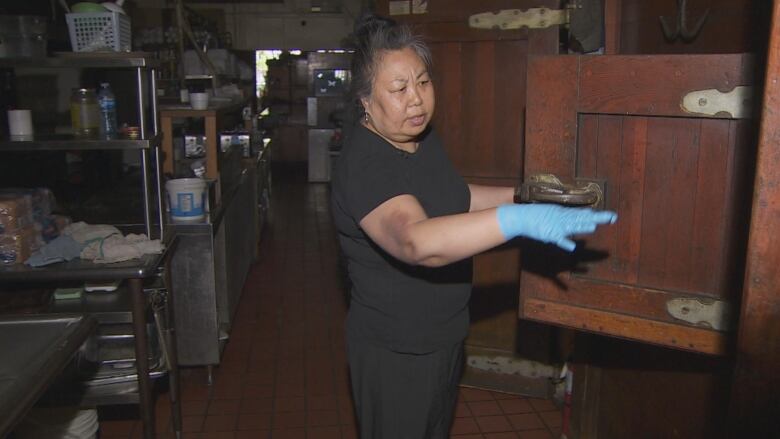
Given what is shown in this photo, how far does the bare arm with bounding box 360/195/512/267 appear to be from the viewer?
4.73 ft

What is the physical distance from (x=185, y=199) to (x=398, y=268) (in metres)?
1.85

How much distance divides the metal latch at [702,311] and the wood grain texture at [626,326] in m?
0.02

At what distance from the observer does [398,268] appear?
74.5 inches

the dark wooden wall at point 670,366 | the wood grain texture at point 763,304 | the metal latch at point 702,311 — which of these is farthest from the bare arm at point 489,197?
the wood grain texture at point 763,304

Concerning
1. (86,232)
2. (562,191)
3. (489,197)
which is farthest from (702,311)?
(86,232)

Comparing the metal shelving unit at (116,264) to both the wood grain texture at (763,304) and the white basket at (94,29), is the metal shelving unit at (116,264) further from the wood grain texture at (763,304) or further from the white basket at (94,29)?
the wood grain texture at (763,304)

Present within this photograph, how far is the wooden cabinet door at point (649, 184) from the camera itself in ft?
4.98

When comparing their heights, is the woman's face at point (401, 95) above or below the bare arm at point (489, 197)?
above

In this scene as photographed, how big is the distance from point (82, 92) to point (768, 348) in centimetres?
272

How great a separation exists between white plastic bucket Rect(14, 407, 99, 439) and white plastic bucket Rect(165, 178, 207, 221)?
1.10 m

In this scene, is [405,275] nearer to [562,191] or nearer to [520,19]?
[562,191]

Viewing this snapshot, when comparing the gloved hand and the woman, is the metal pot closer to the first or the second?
the woman

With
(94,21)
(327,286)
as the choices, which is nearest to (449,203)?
(94,21)

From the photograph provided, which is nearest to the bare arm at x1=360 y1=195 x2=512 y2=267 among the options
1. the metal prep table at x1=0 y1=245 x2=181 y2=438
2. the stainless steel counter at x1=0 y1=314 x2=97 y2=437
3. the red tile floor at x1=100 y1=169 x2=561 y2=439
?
the stainless steel counter at x1=0 y1=314 x2=97 y2=437
